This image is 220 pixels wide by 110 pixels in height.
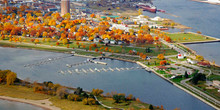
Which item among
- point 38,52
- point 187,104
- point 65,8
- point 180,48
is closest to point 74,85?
point 187,104

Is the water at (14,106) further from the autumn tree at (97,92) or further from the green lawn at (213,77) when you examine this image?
the green lawn at (213,77)

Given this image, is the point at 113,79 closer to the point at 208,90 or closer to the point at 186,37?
the point at 208,90

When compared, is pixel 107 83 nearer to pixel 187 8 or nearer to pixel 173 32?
pixel 173 32

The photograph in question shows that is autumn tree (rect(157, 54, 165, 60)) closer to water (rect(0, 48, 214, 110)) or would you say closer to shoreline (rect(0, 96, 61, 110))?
water (rect(0, 48, 214, 110))

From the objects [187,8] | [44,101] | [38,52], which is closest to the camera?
[44,101]

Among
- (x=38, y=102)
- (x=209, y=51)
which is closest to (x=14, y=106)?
(x=38, y=102)

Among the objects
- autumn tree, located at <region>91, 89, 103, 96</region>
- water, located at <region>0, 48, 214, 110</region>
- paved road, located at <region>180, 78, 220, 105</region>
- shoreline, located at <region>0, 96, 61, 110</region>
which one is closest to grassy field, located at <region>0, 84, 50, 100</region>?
shoreline, located at <region>0, 96, 61, 110</region>

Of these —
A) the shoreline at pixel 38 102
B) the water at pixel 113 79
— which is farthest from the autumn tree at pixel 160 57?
the shoreline at pixel 38 102
